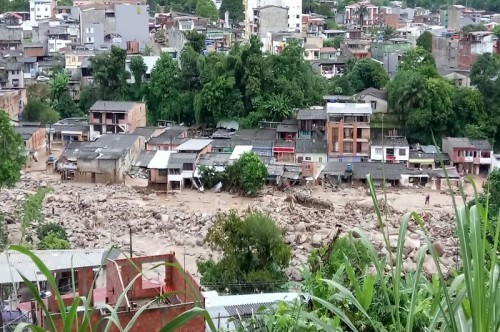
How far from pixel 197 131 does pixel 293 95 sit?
3.16 meters

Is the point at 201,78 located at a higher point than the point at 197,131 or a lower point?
higher

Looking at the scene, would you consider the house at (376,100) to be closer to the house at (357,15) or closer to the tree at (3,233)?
the tree at (3,233)

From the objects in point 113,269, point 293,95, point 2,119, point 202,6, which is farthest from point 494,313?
Answer: point 202,6

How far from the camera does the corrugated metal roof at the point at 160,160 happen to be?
1822cm

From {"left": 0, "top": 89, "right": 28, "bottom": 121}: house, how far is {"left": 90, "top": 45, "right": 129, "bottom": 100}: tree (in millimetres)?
2414

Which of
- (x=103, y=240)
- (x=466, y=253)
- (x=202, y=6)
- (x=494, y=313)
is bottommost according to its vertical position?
(x=103, y=240)

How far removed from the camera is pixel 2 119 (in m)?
15.4

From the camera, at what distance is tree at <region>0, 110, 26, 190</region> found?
14711 mm

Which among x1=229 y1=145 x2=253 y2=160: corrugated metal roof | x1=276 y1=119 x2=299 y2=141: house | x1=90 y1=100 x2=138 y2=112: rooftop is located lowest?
x1=229 y1=145 x2=253 y2=160: corrugated metal roof

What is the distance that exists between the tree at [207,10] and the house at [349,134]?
24.7 m

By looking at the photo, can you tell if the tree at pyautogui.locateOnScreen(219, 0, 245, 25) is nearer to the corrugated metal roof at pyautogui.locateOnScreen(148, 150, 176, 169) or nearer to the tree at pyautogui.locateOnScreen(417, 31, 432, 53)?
the tree at pyautogui.locateOnScreen(417, 31, 432, 53)

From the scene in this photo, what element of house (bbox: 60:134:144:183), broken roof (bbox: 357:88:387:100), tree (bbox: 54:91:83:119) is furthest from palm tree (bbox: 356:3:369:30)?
house (bbox: 60:134:144:183)

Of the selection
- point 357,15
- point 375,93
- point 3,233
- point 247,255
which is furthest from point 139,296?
point 357,15

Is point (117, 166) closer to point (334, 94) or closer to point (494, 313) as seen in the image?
point (334, 94)
